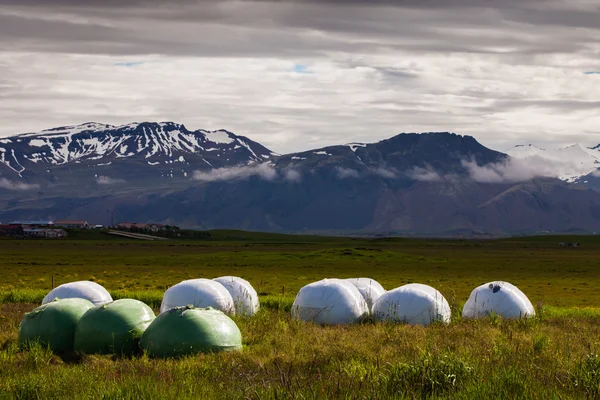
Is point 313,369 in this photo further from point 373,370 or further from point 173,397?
point 173,397

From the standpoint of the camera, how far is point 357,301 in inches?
1094

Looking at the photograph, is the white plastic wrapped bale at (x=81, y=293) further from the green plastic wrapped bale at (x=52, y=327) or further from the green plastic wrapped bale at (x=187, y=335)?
the green plastic wrapped bale at (x=187, y=335)

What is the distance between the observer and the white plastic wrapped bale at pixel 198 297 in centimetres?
2716

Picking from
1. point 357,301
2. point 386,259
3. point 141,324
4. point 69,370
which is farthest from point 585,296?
point 386,259

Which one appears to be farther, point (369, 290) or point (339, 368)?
point (369, 290)

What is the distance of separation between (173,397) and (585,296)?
4814cm

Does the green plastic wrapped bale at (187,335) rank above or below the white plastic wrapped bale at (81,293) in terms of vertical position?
above

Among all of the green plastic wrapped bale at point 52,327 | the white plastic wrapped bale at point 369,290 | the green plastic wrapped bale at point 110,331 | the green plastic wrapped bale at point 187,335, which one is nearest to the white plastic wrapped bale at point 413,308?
the white plastic wrapped bale at point 369,290

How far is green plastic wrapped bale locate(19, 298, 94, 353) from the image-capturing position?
69.5ft

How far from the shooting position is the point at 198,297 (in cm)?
2742

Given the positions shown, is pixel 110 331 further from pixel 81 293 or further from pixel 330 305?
pixel 81 293

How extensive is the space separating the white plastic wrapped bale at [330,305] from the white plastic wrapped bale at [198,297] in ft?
7.67

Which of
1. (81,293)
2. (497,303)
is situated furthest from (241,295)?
(497,303)

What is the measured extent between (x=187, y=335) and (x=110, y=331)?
2.50m
